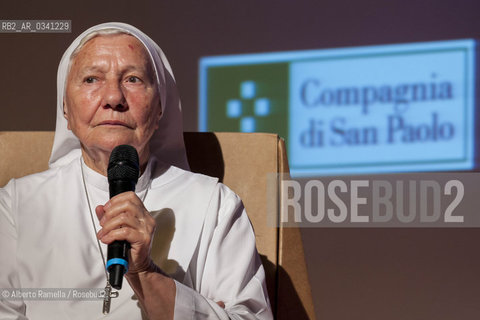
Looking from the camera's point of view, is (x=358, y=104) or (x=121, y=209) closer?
(x=121, y=209)

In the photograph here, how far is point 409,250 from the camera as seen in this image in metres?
3.37

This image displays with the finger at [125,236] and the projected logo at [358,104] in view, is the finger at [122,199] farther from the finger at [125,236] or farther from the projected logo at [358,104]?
the projected logo at [358,104]

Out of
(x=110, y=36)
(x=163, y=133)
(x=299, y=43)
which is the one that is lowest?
(x=163, y=133)

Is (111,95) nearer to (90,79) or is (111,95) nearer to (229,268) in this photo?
(90,79)

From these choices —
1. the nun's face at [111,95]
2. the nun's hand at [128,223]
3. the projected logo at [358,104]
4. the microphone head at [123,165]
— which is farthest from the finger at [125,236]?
the projected logo at [358,104]

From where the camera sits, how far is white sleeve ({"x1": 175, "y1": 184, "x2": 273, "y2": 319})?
5.49ft

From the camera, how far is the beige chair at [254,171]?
2.09 metres

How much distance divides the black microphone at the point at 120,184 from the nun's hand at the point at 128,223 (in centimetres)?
2

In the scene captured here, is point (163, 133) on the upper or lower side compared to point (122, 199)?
upper

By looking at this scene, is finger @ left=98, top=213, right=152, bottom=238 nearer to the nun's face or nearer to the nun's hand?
the nun's hand

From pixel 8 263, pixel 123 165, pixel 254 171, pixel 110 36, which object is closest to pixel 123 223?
pixel 123 165

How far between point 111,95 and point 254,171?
614 millimetres

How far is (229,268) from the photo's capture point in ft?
5.75

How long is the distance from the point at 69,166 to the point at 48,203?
138 millimetres
